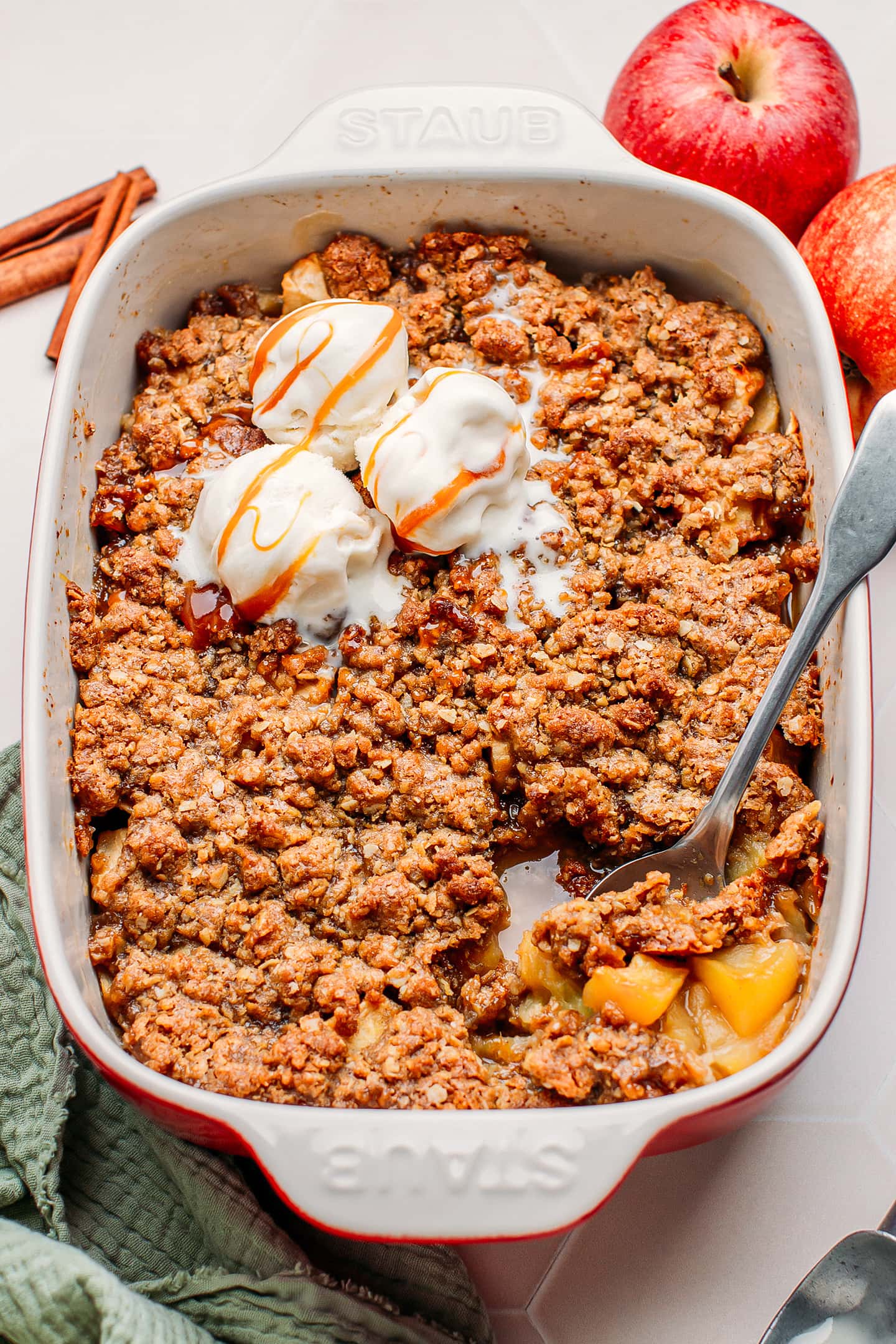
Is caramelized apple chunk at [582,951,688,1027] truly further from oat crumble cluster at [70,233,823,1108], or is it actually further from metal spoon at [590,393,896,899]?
metal spoon at [590,393,896,899]

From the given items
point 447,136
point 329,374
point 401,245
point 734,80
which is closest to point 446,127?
point 447,136

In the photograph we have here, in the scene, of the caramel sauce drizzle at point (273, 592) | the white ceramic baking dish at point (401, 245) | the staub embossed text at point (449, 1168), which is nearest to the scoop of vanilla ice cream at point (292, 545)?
→ the caramel sauce drizzle at point (273, 592)

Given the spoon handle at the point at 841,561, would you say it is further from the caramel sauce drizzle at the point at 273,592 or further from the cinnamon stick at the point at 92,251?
the cinnamon stick at the point at 92,251

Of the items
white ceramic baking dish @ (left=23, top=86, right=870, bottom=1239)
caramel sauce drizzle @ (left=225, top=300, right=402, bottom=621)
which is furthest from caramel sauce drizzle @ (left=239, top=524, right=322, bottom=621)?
white ceramic baking dish @ (left=23, top=86, right=870, bottom=1239)

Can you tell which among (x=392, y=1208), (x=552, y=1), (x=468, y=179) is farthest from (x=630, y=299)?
(x=392, y=1208)

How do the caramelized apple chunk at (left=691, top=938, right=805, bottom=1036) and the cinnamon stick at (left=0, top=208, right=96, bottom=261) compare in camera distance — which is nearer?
the caramelized apple chunk at (left=691, top=938, right=805, bottom=1036)

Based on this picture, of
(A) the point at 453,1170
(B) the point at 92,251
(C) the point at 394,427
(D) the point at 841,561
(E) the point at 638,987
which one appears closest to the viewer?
(A) the point at 453,1170

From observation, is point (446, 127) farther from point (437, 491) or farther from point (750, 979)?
point (750, 979)
